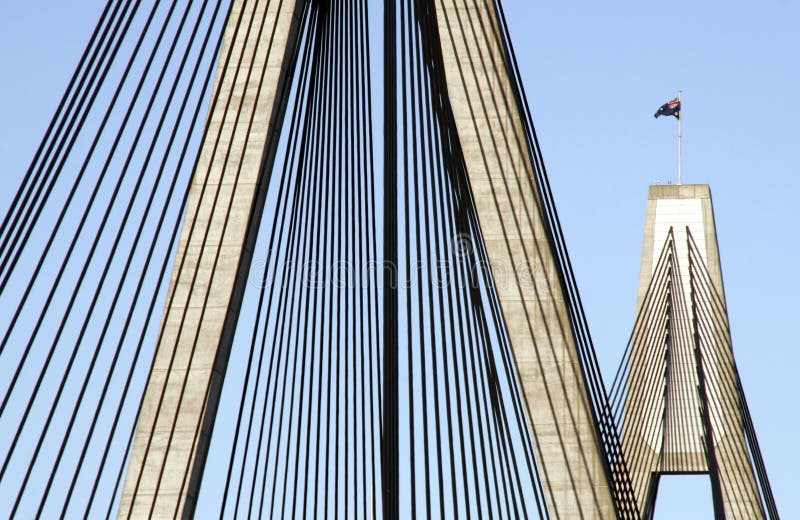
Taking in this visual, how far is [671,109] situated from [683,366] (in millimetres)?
9942

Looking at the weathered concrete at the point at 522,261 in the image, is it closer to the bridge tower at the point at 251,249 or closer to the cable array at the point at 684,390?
the bridge tower at the point at 251,249

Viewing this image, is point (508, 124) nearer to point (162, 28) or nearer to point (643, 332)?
point (162, 28)

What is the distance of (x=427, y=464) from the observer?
52.0 feet

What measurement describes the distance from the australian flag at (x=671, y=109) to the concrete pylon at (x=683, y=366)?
492 centimetres

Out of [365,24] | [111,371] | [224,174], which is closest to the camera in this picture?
[111,371]

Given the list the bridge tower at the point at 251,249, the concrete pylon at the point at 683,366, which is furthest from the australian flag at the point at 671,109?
the bridge tower at the point at 251,249

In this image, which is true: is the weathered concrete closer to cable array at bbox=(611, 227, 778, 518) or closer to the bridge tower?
the bridge tower

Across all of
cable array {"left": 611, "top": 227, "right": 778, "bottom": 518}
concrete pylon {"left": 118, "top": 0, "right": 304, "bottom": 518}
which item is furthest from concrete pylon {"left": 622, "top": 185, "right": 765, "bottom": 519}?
concrete pylon {"left": 118, "top": 0, "right": 304, "bottom": 518}

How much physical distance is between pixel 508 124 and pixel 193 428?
217 inches

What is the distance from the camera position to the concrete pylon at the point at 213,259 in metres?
16.3

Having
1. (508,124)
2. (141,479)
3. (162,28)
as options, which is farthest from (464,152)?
(141,479)

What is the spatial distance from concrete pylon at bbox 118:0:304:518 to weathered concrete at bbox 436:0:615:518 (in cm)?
222

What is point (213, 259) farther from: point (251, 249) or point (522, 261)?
point (522, 261)

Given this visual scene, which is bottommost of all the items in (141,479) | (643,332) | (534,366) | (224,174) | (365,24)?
(141,479)
